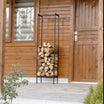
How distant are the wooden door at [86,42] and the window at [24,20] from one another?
1.16m

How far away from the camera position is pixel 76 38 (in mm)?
5922

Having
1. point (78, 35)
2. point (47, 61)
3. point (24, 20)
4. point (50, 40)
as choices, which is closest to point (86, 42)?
point (78, 35)

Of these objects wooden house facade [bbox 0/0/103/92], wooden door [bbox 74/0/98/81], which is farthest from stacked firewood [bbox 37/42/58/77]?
wooden door [bbox 74/0/98/81]

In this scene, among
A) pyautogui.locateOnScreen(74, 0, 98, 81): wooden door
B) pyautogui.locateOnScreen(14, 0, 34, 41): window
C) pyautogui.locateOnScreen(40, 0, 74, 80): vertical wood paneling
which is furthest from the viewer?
pyautogui.locateOnScreen(14, 0, 34, 41): window

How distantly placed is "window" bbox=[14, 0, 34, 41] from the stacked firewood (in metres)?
0.53

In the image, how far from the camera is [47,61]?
592cm

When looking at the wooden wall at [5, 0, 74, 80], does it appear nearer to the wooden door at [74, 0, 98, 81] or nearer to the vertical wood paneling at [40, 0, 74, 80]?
the vertical wood paneling at [40, 0, 74, 80]

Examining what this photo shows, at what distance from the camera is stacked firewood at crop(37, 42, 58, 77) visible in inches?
231

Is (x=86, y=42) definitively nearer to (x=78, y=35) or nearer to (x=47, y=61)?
(x=78, y=35)

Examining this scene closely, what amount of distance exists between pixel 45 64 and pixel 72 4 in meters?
1.55

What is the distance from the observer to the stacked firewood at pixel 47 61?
19.3ft

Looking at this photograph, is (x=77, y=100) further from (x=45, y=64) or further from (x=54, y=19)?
(x=54, y=19)

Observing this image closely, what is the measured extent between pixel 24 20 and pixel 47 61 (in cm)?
123

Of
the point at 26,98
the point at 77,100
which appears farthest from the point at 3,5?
the point at 77,100
